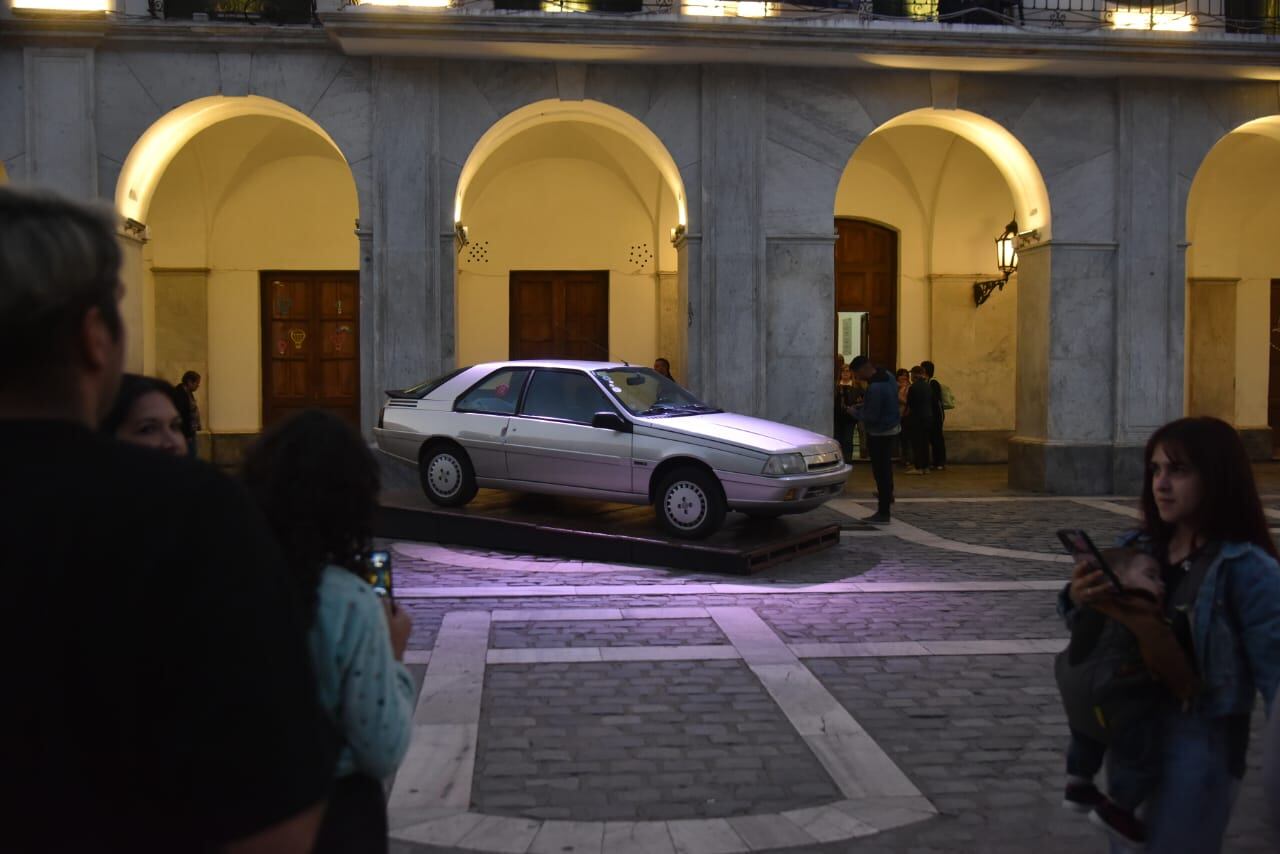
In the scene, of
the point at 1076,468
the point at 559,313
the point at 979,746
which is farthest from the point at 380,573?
the point at 559,313

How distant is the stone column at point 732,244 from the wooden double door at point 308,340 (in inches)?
283

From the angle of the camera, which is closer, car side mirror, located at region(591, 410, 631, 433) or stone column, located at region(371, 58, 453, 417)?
car side mirror, located at region(591, 410, 631, 433)

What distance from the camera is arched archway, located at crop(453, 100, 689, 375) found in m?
20.0

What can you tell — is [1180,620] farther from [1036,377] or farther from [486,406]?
[1036,377]

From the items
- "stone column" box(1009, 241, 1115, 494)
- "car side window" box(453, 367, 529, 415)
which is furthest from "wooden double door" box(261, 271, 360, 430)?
"stone column" box(1009, 241, 1115, 494)

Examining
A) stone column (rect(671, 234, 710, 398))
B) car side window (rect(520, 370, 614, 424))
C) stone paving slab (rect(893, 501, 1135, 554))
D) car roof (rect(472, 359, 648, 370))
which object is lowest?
stone paving slab (rect(893, 501, 1135, 554))

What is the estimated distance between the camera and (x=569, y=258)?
20.3m

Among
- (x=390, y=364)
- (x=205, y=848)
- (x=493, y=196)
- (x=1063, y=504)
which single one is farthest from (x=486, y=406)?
(x=205, y=848)

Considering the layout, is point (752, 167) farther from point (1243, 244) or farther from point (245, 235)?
point (1243, 244)

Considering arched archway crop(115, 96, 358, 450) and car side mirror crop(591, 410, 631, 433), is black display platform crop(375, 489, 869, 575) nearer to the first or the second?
car side mirror crop(591, 410, 631, 433)

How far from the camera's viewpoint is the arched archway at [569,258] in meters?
20.0

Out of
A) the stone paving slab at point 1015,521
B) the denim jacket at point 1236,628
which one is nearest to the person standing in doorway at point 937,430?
the stone paving slab at point 1015,521

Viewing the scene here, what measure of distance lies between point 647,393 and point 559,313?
9.02 meters

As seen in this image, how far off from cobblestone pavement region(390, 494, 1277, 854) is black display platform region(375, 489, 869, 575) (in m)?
0.20
